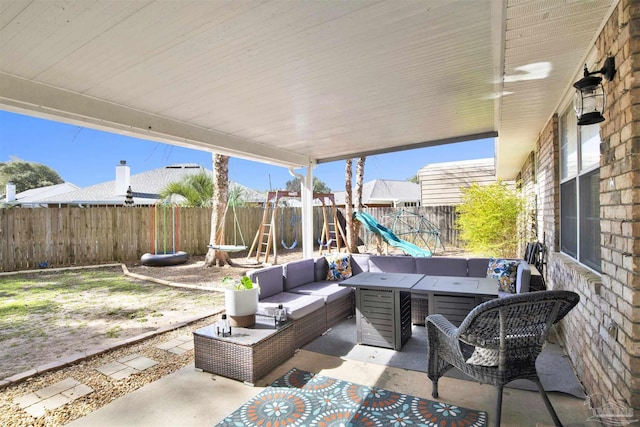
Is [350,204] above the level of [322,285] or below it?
above

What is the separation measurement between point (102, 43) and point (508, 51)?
9.08 ft

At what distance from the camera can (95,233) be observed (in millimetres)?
10047

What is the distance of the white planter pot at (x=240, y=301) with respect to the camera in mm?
3219

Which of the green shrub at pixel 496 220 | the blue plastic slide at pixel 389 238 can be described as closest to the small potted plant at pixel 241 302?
the green shrub at pixel 496 220

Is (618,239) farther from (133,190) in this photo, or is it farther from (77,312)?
(133,190)

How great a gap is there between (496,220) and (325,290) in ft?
13.9

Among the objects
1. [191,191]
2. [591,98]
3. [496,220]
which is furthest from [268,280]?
[191,191]

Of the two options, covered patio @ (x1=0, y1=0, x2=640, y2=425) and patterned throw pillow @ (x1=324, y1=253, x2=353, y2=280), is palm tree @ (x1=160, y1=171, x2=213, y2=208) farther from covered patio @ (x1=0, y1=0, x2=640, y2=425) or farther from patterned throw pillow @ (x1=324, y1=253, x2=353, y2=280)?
patterned throw pillow @ (x1=324, y1=253, x2=353, y2=280)

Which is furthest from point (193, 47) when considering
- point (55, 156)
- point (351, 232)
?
point (55, 156)

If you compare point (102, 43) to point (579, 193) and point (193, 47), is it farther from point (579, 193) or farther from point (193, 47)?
point (579, 193)

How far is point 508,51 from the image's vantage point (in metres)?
2.37

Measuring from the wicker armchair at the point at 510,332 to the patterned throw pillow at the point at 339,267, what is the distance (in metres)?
2.92

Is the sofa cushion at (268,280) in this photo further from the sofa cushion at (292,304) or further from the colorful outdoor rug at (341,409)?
the colorful outdoor rug at (341,409)

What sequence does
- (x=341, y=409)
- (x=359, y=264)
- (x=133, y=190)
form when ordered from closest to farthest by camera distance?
(x=341, y=409)
(x=359, y=264)
(x=133, y=190)
